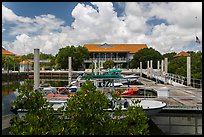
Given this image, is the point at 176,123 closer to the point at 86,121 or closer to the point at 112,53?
the point at 86,121

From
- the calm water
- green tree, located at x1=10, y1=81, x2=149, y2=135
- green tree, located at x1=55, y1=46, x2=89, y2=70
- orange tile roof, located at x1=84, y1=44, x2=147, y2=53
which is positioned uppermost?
orange tile roof, located at x1=84, y1=44, x2=147, y2=53

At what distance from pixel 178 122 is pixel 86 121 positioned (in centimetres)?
811

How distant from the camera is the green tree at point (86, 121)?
2.67 metres

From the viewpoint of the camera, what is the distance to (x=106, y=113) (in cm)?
297

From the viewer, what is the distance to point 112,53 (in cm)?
5644

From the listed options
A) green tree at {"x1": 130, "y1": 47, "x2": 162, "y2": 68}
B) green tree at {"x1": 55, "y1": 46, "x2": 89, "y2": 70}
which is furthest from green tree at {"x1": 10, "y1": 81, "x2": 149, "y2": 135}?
green tree at {"x1": 130, "y1": 47, "x2": 162, "y2": 68}

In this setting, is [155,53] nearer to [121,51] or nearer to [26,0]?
[121,51]

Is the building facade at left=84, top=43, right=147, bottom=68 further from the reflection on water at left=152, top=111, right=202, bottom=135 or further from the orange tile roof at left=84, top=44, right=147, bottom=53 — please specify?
the reflection on water at left=152, top=111, right=202, bottom=135

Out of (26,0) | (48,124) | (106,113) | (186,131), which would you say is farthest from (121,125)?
(186,131)

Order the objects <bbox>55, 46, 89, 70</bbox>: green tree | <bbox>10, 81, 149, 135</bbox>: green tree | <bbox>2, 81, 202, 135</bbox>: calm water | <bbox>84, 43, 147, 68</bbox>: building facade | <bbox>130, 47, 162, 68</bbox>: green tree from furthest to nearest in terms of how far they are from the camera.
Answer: <bbox>84, 43, 147, 68</bbox>: building facade → <bbox>130, 47, 162, 68</bbox>: green tree → <bbox>55, 46, 89, 70</bbox>: green tree → <bbox>2, 81, 202, 135</bbox>: calm water → <bbox>10, 81, 149, 135</bbox>: green tree

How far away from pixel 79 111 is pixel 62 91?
11.0m

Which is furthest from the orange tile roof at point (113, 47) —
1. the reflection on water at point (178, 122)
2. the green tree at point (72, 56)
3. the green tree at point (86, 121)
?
the green tree at point (86, 121)

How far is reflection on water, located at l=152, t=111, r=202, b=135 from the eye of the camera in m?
9.25

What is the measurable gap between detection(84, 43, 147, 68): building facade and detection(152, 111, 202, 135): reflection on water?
4134cm
